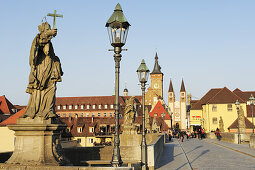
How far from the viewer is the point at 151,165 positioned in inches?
463

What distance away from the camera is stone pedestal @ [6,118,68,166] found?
5805 mm

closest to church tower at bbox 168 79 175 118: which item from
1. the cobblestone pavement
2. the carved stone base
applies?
the cobblestone pavement

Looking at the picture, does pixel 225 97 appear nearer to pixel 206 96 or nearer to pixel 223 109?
pixel 223 109

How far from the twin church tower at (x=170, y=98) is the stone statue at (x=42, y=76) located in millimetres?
111289

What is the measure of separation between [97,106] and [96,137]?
1620 inches

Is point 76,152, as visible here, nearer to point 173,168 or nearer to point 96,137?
point 173,168

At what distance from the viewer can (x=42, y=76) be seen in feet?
20.2

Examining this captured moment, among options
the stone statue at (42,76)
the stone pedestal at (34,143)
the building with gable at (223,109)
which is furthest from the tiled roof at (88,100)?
the stone pedestal at (34,143)

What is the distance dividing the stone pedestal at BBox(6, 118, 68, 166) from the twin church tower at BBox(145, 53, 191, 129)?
112 meters

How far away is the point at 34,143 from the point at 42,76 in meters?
1.41

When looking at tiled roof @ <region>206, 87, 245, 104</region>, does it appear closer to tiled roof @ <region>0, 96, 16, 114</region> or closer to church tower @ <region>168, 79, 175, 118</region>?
tiled roof @ <region>0, 96, 16, 114</region>

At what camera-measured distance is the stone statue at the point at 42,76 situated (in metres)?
6.03

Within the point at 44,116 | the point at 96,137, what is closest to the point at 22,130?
the point at 44,116

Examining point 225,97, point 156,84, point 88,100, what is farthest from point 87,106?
point 225,97
